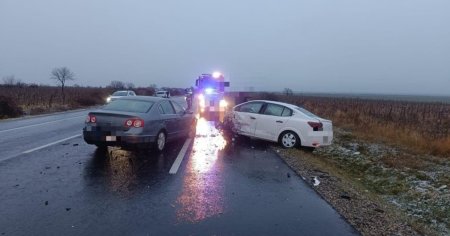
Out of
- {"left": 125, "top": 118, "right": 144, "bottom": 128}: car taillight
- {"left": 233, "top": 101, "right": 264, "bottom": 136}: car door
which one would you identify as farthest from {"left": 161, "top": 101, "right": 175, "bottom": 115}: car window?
{"left": 233, "top": 101, "right": 264, "bottom": 136}: car door

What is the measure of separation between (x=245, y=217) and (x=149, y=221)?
1.34 metres

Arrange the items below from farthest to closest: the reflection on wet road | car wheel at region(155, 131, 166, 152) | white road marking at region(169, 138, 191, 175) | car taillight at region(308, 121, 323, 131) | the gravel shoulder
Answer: car taillight at region(308, 121, 323, 131), car wheel at region(155, 131, 166, 152), white road marking at region(169, 138, 191, 175), the gravel shoulder, the reflection on wet road

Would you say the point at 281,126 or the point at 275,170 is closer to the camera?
the point at 275,170

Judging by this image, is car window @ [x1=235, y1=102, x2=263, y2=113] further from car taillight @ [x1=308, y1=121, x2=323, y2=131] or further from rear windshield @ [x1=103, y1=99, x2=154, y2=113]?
rear windshield @ [x1=103, y1=99, x2=154, y2=113]

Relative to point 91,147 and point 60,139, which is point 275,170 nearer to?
point 91,147

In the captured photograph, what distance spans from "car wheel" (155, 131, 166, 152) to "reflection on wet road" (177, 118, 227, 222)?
0.87m

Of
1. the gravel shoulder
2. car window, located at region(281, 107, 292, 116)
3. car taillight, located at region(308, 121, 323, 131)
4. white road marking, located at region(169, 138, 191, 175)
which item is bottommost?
the gravel shoulder

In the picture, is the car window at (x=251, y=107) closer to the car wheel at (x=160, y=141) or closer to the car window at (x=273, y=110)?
the car window at (x=273, y=110)

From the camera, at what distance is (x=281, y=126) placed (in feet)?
44.6

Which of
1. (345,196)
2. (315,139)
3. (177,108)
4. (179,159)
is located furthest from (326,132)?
(345,196)

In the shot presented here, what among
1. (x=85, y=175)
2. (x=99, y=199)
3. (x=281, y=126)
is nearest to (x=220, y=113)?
(x=281, y=126)

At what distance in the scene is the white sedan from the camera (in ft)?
43.2

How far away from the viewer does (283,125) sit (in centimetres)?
1354

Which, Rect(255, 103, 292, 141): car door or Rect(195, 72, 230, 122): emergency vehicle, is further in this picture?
Rect(195, 72, 230, 122): emergency vehicle
